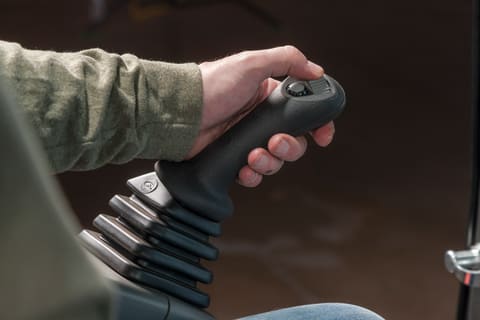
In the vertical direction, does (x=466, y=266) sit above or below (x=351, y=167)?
above

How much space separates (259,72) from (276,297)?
1005 millimetres

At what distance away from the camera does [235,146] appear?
67 centimetres

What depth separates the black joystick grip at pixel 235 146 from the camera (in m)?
0.66

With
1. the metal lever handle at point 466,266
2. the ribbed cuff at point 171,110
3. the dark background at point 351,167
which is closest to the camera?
the ribbed cuff at point 171,110

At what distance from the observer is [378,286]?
1704mm

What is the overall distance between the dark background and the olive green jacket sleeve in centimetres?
100

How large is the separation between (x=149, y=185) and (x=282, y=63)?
184 mm

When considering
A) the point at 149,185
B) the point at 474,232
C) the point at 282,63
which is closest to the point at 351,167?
the point at 474,232

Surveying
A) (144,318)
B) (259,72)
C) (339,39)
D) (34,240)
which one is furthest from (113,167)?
(34,240)

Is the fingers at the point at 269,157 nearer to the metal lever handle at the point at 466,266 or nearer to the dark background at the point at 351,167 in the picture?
the metal lever handle at the point at 466,266

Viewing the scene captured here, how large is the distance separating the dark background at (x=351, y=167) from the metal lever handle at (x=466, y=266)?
79 cm

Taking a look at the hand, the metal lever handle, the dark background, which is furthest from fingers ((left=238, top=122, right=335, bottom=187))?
the dark background

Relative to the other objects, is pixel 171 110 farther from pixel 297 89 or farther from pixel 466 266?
pixel 466 266

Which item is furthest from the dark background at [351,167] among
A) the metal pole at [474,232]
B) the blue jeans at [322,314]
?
the blue jeans at [322,314]
